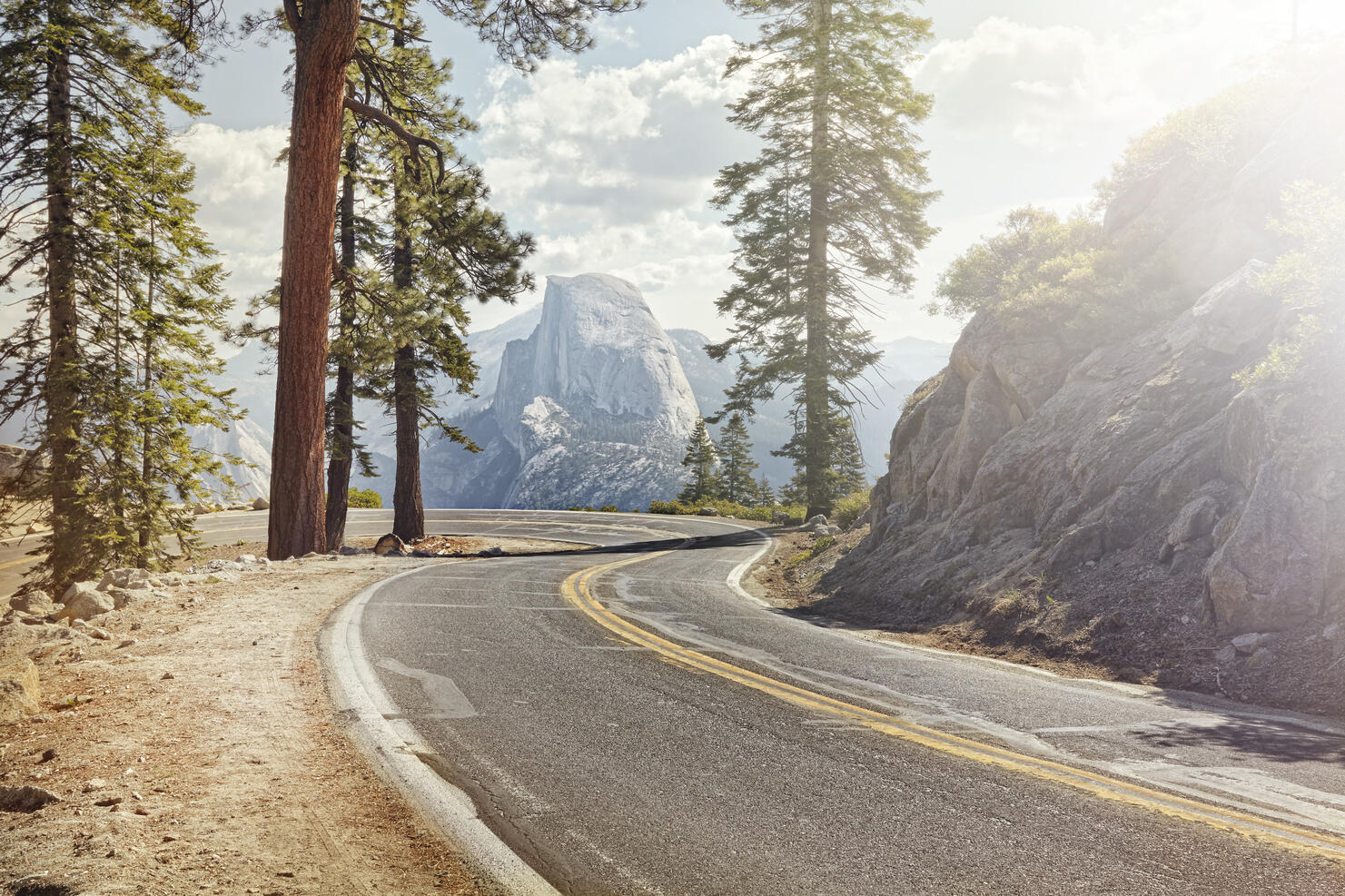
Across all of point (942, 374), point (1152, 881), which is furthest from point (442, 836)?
point (942, 374)

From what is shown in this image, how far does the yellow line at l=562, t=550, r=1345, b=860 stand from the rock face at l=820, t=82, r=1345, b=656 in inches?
160

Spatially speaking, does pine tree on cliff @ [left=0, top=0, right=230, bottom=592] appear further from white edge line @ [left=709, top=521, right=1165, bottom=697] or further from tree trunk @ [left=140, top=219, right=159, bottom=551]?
white edge line @ [left=709, top=521, right=1165, bottom=697]

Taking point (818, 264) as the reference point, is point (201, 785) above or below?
below

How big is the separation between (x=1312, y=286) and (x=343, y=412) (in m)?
20.2

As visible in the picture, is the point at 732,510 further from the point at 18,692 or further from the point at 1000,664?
the point at 18,692

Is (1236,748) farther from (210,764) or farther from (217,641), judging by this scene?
(217,641)

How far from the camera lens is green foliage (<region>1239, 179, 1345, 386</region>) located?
741 cm

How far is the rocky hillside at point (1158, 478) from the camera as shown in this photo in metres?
6.90

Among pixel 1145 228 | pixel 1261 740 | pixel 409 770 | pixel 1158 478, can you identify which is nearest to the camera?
pixel 409 770

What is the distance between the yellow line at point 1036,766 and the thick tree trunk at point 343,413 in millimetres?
16183

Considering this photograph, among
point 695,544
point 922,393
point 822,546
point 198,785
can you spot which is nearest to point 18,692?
point 198,785

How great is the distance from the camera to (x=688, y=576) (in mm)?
14500

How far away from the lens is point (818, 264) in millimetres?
25062

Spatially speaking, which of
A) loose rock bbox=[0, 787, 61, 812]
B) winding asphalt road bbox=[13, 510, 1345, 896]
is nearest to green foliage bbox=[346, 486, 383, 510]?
winding asphalt road bbox=[13, 510, 1345, 896]
